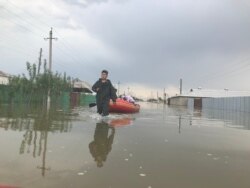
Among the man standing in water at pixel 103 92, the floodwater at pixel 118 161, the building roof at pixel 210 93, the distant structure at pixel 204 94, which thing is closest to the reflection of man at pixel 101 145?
the floodwater at pixel 118 161

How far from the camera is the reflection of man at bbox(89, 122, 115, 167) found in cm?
727

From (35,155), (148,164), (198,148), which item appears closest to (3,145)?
(35,155)

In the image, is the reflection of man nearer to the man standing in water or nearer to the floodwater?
the floodwater

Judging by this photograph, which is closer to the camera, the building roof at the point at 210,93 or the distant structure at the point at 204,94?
the distant structure at the point at 204,94

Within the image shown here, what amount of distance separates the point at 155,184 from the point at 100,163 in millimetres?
1386

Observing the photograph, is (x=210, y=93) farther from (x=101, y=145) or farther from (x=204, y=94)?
(x=101, y=145)

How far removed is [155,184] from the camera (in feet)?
18.5

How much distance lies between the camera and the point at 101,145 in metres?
8.65

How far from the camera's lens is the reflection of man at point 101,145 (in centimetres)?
727

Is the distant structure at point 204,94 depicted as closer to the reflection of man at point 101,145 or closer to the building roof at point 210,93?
the building roof at point 210,93

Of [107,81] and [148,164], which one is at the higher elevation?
[107,81]

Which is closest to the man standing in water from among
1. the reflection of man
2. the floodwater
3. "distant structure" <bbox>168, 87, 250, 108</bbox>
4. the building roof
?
the reflection of man

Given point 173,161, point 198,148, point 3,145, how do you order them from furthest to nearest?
point 198,148 → point 3,145 → point 173,161

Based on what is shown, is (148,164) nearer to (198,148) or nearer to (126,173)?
(126,173)
